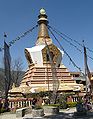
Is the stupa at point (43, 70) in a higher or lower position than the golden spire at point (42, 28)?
lower

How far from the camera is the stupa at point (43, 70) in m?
38.5

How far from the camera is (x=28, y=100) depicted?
2967 centimetres

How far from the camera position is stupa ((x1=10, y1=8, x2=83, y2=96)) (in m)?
38.5

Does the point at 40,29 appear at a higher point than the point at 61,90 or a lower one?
higher

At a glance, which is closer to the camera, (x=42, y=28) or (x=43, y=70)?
(x=43, y=70)

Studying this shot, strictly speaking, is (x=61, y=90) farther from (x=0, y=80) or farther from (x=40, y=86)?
(x=0, y=80)

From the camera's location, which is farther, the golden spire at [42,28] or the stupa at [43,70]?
the golden spire at [42,28]

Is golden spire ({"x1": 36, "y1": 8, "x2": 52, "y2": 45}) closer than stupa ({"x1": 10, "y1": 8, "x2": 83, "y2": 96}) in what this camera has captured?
No

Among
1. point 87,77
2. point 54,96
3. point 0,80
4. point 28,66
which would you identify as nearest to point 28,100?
point 54,96

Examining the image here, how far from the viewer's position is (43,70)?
4184cm

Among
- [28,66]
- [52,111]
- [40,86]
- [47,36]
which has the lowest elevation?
[52,111]

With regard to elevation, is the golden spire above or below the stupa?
above

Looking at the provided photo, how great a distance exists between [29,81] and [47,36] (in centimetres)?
1104

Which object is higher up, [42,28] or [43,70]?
[42,28]
